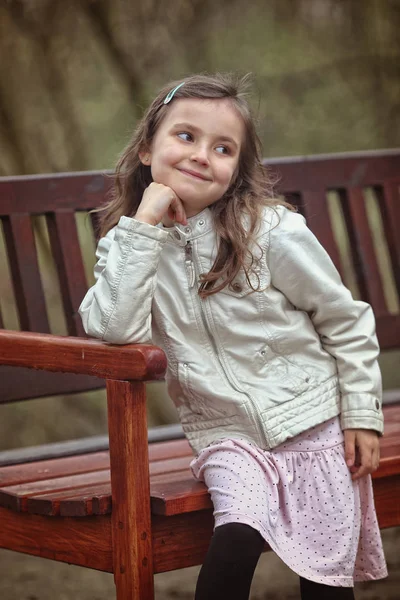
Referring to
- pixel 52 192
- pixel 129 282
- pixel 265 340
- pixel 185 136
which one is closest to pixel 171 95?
pixel 185 136

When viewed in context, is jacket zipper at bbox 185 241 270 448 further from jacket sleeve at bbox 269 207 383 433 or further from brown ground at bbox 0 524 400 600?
brown ground at bbox 0 524 400 600

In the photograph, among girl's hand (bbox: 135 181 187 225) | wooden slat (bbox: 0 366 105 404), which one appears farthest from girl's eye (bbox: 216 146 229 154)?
wooden slat (bbox: 0 366 105 404)

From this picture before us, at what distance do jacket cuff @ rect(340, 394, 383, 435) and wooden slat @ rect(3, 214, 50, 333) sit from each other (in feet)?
3.46

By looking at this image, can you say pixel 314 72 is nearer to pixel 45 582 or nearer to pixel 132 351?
pixel 45 582

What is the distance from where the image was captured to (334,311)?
2.30 m

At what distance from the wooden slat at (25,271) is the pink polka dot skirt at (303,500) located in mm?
902

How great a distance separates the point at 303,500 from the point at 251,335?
367 millimetres

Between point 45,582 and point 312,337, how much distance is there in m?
1.75

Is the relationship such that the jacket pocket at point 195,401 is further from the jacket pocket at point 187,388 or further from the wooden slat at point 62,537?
the wooden slat at point 62,537

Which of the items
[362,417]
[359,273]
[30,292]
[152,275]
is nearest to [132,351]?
[152,275]

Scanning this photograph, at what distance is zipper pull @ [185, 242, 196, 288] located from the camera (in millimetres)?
2268

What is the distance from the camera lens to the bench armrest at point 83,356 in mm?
2029

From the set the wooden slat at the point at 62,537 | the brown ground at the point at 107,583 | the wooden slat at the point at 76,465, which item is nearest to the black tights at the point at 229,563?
the wooden slat at the point at 62,537

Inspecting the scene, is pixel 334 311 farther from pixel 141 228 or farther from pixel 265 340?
pixel 141 228
